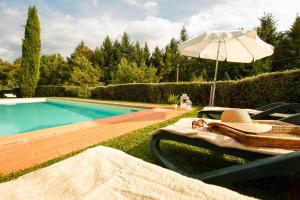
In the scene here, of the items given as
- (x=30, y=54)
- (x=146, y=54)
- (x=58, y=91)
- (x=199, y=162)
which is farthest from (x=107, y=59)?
(x=199, y=162)

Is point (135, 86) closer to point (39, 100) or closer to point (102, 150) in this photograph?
point (39, 100)

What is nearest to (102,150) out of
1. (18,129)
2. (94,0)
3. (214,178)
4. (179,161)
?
(214,178)

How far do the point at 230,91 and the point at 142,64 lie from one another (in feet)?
53.4

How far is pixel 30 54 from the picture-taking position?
20312 millimetres

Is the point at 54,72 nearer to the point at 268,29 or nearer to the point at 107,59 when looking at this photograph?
the point at 107,59

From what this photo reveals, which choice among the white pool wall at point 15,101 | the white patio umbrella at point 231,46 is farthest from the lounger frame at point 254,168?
the white pool wall at point 15,101

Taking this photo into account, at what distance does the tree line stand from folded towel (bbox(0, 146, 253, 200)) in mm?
19333

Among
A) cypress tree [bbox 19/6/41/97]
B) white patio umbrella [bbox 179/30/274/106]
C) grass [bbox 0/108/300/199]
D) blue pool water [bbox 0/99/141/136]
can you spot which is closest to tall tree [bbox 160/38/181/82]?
cypress tree [bbox 19/6/41/97]

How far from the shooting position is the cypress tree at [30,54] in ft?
65.7

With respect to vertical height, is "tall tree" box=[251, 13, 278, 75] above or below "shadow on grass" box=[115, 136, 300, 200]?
above

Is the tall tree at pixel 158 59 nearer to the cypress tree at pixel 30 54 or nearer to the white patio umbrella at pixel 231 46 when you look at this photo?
the cypress tree at pixel 30 54

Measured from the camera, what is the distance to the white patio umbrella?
4.86 meters

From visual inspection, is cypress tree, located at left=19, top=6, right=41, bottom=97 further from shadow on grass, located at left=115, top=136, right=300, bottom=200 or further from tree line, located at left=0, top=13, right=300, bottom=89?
shadow on grass, located at left=115, top=136, right=300, bottom=200

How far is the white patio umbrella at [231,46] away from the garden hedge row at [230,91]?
51.2 inches
